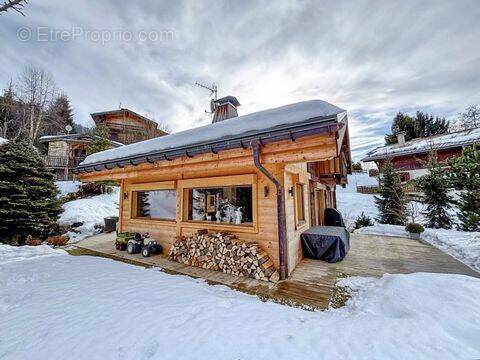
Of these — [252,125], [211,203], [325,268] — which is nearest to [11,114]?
[211,203]

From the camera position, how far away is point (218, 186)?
5.24 m

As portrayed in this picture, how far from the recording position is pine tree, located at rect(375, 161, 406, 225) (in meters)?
10.8

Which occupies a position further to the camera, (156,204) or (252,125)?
(156,204)

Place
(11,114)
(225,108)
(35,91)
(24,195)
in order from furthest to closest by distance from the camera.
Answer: (11,114), (35,91), (225,108), (24,195)

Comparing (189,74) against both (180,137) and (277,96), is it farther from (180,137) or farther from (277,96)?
(180,137)

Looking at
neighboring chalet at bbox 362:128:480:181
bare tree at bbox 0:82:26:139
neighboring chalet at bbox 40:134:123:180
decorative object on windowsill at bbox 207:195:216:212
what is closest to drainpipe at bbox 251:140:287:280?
decorative object on windowsill at bbox 207:195:216:212

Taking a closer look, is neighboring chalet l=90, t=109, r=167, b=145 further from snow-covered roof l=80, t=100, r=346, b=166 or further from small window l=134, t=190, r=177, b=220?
snow-covered roof l=80, t=100, r=346, b=166

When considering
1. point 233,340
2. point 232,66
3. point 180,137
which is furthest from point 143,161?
point 232,66

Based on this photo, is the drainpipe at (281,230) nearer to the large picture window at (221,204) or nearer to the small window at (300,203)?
the large picture window at (221,204)

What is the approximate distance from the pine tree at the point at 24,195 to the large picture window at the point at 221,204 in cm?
666

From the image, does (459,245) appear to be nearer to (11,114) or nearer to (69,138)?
(69,138)

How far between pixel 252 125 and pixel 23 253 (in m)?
7.62

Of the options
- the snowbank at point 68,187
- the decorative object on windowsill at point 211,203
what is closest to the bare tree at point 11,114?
the snowbank at point 68,187

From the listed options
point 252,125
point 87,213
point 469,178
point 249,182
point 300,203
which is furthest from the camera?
point 87,213
